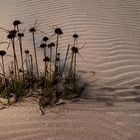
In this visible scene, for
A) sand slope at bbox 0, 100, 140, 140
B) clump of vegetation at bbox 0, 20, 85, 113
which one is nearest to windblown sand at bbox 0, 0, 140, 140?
sand slope at bbox 0, 100, 140, 140

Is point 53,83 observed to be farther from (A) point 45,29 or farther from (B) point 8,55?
(A) point 45,29

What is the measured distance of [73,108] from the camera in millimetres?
4586

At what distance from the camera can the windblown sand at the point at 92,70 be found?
416 cm

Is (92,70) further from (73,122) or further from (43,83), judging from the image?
(73,122)

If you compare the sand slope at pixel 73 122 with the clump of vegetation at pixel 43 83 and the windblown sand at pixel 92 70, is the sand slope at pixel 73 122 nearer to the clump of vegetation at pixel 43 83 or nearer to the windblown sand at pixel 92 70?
the windblown sand at pixel 92 70

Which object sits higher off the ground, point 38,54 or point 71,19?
point 71,19

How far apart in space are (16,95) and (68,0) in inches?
178

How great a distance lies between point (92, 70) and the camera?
5.68m

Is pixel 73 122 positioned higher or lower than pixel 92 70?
lower

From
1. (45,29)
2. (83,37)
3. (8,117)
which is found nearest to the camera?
(8,117)

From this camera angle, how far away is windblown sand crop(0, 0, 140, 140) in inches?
164

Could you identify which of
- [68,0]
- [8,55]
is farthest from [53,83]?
[68,0]

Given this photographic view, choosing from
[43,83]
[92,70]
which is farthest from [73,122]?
[92,70]

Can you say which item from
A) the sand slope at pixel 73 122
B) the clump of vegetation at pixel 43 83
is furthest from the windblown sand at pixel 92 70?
the clump of vegetation at pixel 43 83
